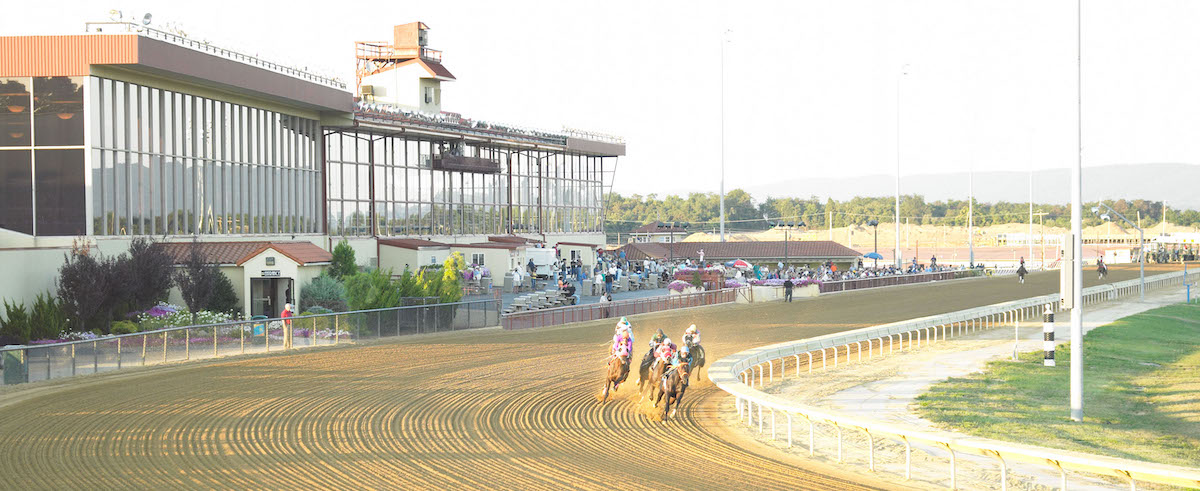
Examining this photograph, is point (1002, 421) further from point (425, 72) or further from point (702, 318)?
point (425, 72)

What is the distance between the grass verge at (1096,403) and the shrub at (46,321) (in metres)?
21.1

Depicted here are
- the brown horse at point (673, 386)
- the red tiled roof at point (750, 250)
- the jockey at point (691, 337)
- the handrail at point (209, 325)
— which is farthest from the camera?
the red tiled roof at point (750, 250)

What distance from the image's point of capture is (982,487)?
11.6m

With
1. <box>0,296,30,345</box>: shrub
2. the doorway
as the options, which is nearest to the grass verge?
<box>0,296,30,345</box>: shrub

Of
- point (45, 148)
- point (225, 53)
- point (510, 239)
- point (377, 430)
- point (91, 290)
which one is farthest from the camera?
point (510, 239)

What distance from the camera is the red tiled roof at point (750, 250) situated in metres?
75.8

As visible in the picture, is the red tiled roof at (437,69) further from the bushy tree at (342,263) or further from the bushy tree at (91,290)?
→ the bushy tree at (91,290)

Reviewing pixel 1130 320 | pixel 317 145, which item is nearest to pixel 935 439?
pixel 1130 320

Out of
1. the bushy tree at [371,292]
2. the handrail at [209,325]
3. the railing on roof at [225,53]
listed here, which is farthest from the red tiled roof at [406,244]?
the handrail at [209,325]

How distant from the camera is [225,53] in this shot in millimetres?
38750

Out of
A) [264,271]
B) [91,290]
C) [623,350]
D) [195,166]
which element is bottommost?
[623,350]

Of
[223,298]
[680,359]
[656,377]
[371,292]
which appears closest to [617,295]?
[371,292]

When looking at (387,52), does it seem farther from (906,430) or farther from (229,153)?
(906,430)

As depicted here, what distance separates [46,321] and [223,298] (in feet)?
24.0
